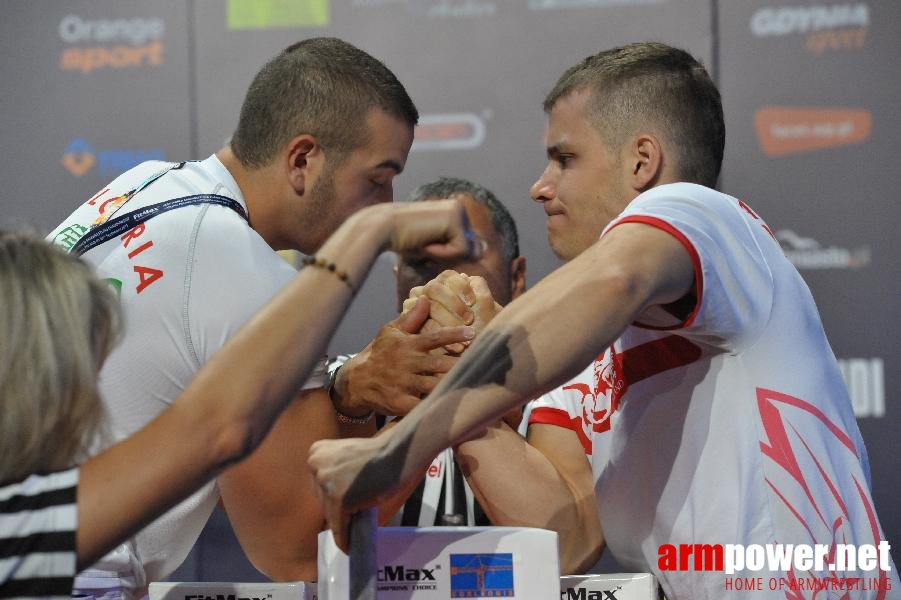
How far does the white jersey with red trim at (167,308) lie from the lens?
1.65m

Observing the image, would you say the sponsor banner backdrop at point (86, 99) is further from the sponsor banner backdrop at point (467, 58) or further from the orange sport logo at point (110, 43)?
the sponsor banner backdrop at point (467, 58)

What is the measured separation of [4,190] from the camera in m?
3.64

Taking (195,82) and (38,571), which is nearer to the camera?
(38,571)

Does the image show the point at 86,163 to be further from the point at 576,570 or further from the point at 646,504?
the point at 646,504

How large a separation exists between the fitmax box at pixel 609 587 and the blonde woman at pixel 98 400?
0.59m

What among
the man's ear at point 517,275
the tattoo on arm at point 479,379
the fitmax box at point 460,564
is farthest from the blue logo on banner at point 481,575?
the man's ear at point 517,275

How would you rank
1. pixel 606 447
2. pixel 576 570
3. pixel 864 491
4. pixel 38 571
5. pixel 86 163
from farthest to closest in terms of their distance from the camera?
pixel 86 163
pixel 576 570
pixel 606 447
pixel 864 491
pixel 38 571

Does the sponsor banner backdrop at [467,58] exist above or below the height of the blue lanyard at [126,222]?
above

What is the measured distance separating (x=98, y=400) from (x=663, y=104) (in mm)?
1107

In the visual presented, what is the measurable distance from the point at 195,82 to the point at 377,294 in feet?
3.09

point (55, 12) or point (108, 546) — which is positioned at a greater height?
point (55, 12)

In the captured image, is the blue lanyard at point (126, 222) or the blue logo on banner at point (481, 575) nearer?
the blue logo on banner at point (481, 575)

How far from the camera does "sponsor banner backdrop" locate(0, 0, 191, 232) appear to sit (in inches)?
142


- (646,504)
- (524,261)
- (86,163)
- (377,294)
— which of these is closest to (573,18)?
(524,261)
